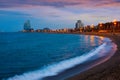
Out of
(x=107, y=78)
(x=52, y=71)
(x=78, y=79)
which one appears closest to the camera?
(x=107, y=78)

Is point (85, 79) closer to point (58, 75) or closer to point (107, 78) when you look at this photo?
point (107, 78)

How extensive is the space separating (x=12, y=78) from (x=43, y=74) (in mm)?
2652

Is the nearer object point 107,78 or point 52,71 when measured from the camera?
point 107,78

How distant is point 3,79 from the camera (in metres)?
18.0

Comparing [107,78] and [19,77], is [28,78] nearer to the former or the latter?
[19,77]

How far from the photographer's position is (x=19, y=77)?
18.5 m

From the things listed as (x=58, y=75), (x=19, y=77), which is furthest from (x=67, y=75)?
(x=19, y=77)

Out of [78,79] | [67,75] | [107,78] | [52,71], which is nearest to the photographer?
[107,78]

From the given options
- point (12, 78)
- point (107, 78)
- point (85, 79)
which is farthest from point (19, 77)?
point (107, 78)

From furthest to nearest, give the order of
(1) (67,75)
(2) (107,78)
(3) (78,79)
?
(1) (67,75), (3) (78,79), (2) (107,78)

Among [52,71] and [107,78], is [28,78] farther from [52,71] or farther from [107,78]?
[107,78]

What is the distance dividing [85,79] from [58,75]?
304 centimetres

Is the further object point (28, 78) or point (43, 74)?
point (43, 74)

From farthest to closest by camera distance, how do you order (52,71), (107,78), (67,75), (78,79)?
(52,71)
(67,75)
(78,79)
(107,78)
